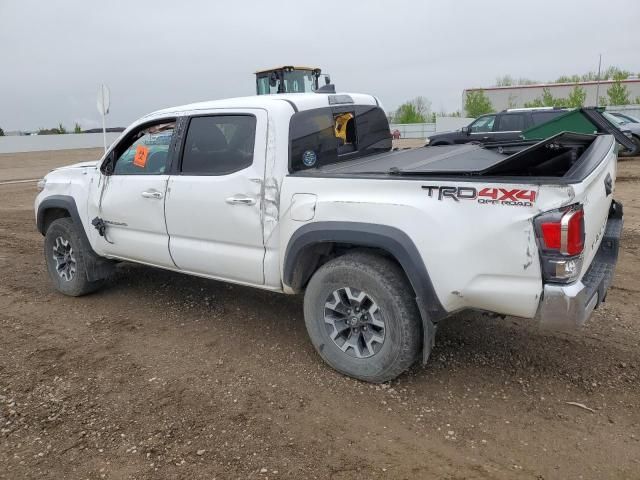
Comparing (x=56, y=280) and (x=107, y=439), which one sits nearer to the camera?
(x=107, y=439)

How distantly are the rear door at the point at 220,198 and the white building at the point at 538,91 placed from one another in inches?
2157

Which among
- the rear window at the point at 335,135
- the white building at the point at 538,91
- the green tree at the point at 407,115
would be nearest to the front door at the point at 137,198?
the rear window at the point at 335,135

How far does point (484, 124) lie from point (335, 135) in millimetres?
12180

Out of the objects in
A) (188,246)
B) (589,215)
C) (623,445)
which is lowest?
(623,445)

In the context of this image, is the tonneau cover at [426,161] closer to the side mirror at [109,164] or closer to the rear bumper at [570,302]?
the rear bumper at [570,302]

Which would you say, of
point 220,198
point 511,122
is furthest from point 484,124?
point 220,198

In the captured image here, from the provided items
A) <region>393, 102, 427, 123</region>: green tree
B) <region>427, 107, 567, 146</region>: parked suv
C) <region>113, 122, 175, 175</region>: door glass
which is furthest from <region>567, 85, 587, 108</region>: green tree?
<region>113, 122, 175, 175</region>: door glass

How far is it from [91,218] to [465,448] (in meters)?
3.80

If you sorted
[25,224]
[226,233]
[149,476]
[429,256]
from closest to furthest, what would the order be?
[149,476], [429,256], [226,233], [25,224]

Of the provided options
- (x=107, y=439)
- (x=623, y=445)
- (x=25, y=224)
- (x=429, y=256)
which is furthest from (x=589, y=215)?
(x=25, y=224)

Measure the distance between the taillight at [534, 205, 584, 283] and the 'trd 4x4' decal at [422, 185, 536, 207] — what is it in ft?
0.38

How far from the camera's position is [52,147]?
41188 millimetres

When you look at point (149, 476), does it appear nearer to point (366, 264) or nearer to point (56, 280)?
point (366, 264)

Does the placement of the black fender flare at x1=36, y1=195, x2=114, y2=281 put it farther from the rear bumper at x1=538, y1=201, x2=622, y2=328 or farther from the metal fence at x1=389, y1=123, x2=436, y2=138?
the metal fence at x1=389, y1=123, x2=436, y2=138
